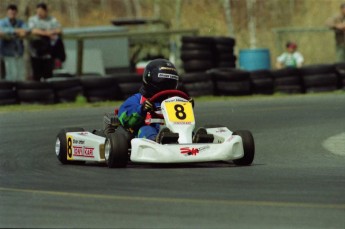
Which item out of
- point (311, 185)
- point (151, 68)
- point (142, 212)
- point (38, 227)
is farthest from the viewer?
point (151, 68)

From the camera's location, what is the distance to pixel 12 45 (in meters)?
19.0

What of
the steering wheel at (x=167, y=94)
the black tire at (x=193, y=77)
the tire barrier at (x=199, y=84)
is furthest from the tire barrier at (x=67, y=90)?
the steering wheel at (x=167, y=94)

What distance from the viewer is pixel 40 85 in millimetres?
18422

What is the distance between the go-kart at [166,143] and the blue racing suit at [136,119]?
6 cm

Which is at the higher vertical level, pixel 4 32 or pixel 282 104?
pixel 4 32

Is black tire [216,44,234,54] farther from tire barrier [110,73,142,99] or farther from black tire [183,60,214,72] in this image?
tire barrier [110,73,142,99]

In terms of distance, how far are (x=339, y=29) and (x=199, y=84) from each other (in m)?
3.22

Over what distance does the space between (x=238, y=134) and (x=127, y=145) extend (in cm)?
104

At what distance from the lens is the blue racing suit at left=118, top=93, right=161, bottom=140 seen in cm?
1035

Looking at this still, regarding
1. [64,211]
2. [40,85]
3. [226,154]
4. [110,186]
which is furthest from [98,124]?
[64,211]

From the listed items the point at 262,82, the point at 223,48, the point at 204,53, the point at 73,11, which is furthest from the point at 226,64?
the point at 73,11

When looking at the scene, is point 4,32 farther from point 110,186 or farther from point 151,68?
point 110,186

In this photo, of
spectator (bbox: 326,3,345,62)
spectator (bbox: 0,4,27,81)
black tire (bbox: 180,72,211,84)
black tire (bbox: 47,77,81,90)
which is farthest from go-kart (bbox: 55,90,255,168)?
spectator (bbox: 326,3,345,62)

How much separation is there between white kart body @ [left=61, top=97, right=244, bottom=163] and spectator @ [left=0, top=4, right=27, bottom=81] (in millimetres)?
8518
